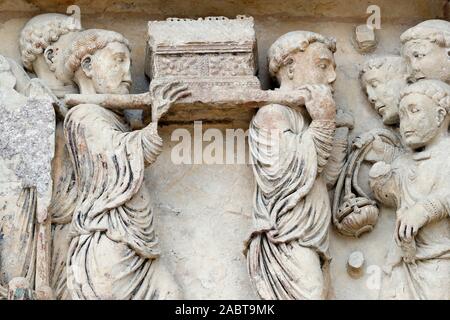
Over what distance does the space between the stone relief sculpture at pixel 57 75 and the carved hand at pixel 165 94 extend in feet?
1.66

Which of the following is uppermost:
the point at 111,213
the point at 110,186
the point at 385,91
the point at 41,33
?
the point at 41,33

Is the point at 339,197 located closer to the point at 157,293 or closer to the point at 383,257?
the point at 383,257

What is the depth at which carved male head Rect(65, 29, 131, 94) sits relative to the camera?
10.4 m

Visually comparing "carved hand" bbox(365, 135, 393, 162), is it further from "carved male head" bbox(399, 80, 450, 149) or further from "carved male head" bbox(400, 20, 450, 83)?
"carved male head" bbox(400, 20, 450, 83)

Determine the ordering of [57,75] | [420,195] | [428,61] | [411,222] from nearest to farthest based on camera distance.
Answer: [411,222]
[420,195]
[428,61]
[57,75]

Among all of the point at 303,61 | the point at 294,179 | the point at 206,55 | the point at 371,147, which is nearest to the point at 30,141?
the point at 206,55

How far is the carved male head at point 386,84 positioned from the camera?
34.5ft

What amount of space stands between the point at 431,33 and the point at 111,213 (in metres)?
2.03

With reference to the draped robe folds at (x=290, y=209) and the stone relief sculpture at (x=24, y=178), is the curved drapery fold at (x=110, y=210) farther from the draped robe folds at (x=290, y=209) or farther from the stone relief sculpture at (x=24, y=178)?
the draped robe folds at (x=290, y=209)

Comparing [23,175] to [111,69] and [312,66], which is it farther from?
[312,66]

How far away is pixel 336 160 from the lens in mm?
10391

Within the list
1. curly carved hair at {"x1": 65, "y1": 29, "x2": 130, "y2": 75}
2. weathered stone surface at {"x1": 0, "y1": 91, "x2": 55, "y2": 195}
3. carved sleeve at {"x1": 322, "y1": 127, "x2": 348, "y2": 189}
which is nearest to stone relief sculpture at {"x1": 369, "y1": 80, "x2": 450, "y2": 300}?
carved sleeve at {"x1": 322, "y1": 127, "x2": 348, "y2": 189}
